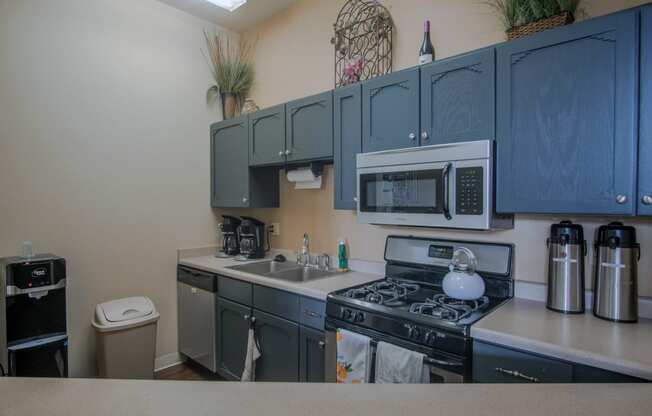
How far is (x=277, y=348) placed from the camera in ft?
7.03

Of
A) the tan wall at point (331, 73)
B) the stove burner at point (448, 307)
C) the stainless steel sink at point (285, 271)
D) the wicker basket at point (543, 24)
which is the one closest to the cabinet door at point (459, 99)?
the wicker basket at point (543, 24)

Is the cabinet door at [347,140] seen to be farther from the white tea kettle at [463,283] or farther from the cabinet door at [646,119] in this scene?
the cabinet door at [646,119]

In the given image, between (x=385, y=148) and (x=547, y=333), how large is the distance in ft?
3.79

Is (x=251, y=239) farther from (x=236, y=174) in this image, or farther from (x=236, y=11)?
(x=236, y=11)

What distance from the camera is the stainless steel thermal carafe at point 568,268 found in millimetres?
1505

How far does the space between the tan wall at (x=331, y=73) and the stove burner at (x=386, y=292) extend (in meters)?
0.36

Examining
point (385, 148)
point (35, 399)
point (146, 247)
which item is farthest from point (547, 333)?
point (146, 247)

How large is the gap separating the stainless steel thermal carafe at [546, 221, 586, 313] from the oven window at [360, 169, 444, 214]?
522 millimetres

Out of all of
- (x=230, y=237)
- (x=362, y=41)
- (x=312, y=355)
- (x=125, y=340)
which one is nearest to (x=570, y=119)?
(x=362, y=41)

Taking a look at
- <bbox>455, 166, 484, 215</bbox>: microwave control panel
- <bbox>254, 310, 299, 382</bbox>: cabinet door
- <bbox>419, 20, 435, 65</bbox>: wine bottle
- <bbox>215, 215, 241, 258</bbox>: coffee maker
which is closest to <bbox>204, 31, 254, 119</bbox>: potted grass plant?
<bbox>215, 215, 241, 258</bbox>: coffee maker

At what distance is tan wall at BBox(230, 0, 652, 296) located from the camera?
1737 millimetres

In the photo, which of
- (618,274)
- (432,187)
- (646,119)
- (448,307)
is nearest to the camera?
(646,119)

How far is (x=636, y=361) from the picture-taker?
3.48ft

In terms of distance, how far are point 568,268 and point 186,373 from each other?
283 centimetres
